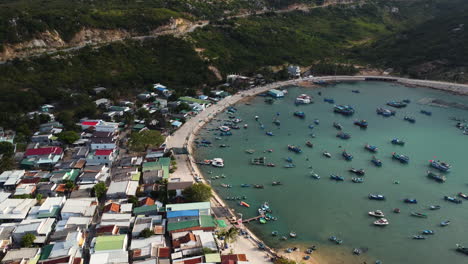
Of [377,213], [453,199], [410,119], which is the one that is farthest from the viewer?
[410,119]

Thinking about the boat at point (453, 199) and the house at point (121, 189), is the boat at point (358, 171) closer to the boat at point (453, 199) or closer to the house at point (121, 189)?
the boat at point (453, 199)

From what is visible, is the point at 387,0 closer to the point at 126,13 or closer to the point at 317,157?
the point at 126,13

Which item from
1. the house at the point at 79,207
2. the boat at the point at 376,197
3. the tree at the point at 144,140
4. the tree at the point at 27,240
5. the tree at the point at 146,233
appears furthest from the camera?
the tree at the point at 144,140

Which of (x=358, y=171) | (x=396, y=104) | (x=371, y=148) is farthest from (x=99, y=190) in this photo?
(x=396, y=104)

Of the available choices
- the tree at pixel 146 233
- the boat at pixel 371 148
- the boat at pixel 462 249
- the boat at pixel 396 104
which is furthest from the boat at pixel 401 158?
the tree at pixel 146 233

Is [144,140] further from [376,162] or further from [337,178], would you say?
[376,162]

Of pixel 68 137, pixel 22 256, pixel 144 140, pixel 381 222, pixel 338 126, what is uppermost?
pixel 68 137

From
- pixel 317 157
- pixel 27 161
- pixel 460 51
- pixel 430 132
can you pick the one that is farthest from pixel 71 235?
→ pixel 460 51

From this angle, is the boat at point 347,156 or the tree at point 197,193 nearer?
the tree at point 197,193
